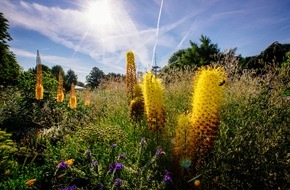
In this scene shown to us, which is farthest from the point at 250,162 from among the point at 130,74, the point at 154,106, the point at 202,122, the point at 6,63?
the point at 6,63

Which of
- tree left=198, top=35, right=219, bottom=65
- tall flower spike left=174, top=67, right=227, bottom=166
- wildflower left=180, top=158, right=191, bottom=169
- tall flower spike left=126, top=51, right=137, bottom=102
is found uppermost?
tree left=198, top=35, right=219, bottom=65

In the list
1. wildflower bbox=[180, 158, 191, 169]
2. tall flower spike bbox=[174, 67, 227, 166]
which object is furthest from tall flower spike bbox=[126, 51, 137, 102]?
wildflower bbox=[180, 158, 191, 169]

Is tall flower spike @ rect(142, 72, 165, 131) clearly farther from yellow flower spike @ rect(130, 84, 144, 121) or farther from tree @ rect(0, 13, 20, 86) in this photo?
tree @ rect(0, 13, 20, 86)

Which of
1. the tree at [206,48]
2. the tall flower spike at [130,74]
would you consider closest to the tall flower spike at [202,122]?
the tall flower spike at [130,74]

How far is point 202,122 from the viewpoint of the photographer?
11.8 feet

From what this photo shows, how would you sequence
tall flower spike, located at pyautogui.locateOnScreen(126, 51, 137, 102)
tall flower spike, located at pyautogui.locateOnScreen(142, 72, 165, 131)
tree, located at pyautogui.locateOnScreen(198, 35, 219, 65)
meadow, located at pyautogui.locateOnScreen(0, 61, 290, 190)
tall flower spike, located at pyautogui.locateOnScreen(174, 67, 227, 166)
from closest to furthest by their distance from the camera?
meadow, located at pyautogui.locateOnScreen(0, 61, 290, 190), tall flower spike, located at pyautogui.locateOnScreen(174, 67, 227, 166), tall flower spike, located at pyautogui.locateOnScreen(142, 72, 165, 131), tall flower spike, located at pyautogui.locateOnScreen(126, 51, 137, 102), tree, located at pyautogui.locateOnScreen(198, 35, 219, 65)

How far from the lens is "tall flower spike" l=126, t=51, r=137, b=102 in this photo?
613 cm

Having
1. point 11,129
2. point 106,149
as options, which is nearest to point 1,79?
→ point 11,129

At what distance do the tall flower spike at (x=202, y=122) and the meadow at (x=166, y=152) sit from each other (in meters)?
0.11

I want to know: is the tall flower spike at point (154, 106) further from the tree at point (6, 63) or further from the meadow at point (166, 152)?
the tree at point (6, 63)

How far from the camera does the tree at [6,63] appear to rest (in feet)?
57.6

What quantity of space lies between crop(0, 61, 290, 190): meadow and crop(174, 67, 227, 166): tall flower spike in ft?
0.36

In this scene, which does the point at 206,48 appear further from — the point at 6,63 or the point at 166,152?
the point at 166,152

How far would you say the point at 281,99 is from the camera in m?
4.58
